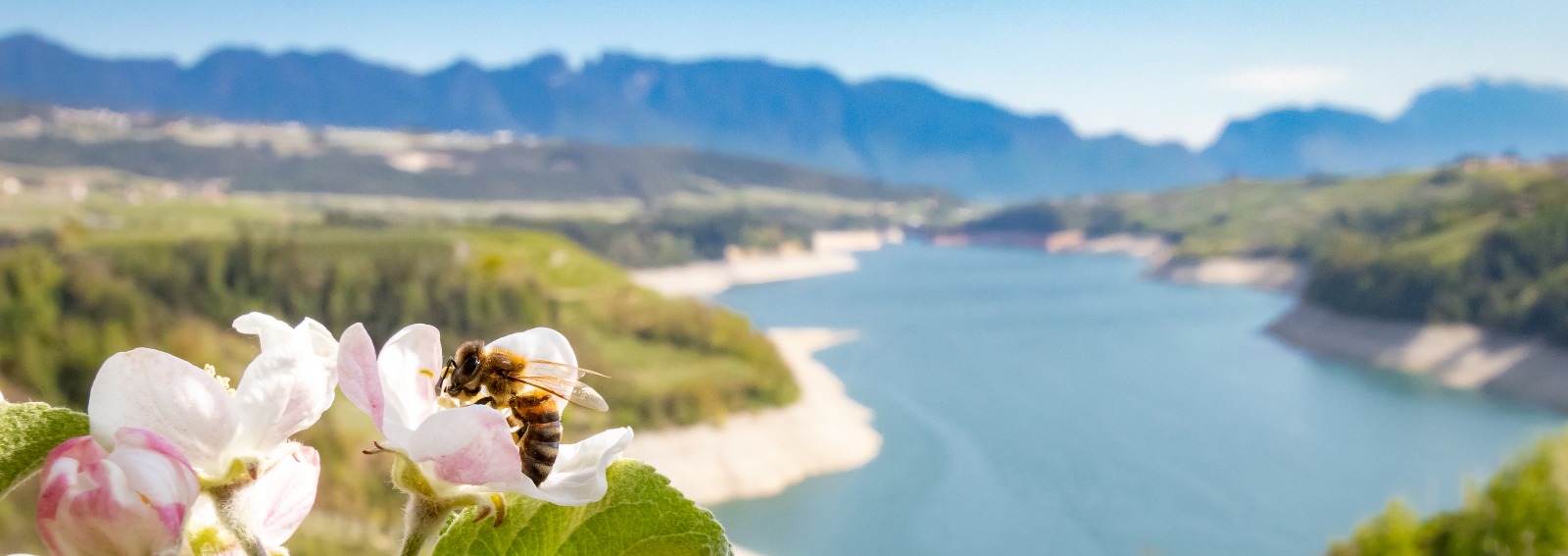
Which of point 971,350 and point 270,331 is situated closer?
point 270,331

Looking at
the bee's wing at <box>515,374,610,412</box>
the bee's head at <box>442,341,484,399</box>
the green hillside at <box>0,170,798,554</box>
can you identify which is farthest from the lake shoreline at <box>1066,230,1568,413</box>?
the bee's head at <box>442,341,484,399</box>

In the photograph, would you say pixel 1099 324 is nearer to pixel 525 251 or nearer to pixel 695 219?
pixel 525 251

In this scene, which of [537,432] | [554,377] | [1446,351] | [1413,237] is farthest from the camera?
[1413,237]

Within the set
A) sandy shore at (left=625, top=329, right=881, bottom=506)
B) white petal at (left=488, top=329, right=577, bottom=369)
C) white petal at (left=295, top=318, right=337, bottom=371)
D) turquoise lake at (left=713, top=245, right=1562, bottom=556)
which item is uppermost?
white petal at (left=295, top=318, right=337, bottom=371)

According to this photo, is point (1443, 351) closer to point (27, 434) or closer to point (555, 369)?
point (555, 369)

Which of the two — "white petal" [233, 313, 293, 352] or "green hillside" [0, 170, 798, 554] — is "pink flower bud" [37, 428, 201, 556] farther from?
"green hillside" [0, 170, 798, 554]

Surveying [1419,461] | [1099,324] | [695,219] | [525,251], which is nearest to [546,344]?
[1419,461]

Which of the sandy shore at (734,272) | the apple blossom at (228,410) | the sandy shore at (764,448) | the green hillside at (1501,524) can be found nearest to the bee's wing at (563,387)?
the apple blossom at (228,410)

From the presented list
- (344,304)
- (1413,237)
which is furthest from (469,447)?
(1413,237)
